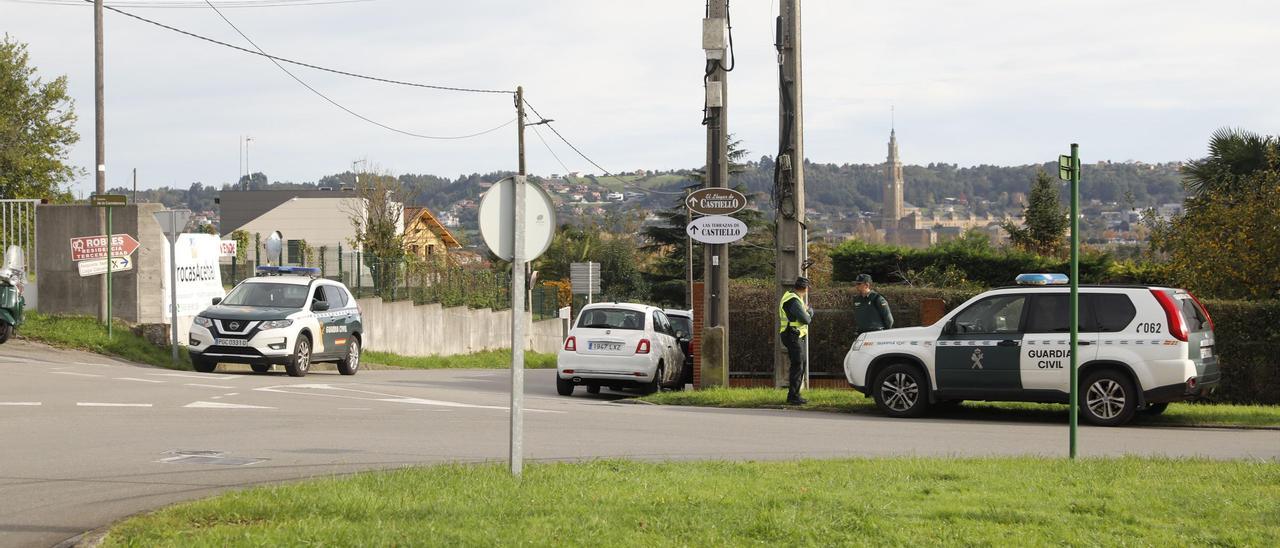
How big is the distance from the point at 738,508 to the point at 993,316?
9068 millimetres

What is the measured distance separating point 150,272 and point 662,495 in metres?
20.8

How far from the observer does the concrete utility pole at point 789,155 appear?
64.1 ft

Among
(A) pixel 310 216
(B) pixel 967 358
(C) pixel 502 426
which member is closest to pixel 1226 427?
(B) pixel 967 358

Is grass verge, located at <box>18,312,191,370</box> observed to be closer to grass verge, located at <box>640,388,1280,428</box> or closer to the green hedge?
the green hedge

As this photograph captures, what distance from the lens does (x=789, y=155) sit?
64.4 feet

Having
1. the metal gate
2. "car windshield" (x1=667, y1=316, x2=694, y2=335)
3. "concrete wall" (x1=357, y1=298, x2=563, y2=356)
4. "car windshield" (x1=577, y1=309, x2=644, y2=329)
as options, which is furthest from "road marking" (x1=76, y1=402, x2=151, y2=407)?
"concrete wall" (x1=357, y1=298, x2=563, y2=356)

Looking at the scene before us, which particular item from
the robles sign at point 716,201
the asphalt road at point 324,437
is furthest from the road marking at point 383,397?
the robles sign at point 716,201

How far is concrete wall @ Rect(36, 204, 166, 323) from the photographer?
26422 millimetres

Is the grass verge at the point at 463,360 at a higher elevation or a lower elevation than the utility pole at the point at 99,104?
lower

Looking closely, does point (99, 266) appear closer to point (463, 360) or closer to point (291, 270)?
point (291, 270)

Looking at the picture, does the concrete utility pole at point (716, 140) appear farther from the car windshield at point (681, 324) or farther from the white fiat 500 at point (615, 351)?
the car windshield at point (681, 324)

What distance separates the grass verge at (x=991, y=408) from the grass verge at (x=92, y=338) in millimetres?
10761

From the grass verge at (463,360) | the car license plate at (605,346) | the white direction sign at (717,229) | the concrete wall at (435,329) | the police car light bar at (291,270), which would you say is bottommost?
the grass verge at (463,360)

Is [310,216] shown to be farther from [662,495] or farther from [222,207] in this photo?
[662,495]
